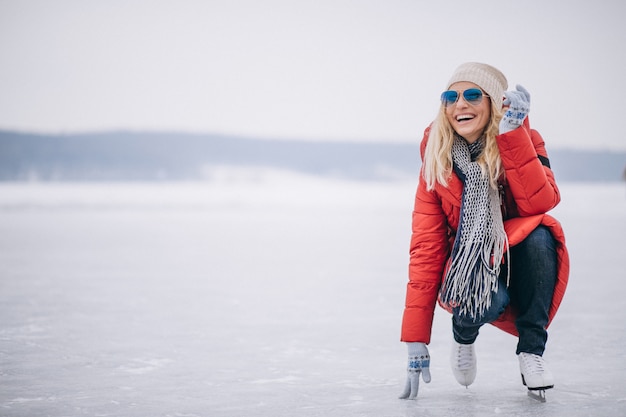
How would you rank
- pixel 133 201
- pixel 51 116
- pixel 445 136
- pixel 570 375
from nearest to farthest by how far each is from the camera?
pixel 445 136, pixel 570 375, pixel 133 201, pixel 51 116

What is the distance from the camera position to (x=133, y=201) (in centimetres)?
1060

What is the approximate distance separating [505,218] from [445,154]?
207 millimetres

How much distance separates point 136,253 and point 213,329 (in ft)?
7.97

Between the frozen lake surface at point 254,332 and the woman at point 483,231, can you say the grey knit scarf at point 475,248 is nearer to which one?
the woman at point 483,231

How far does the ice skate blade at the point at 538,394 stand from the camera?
1465mm

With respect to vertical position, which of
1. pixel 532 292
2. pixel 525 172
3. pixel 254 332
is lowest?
pixel 254 332

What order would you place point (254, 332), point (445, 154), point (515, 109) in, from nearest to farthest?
point (515, 109)
point (445, 154)
point (254, 332)

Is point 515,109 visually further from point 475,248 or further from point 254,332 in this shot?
point 254,332

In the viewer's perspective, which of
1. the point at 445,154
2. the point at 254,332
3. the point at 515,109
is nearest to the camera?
the point at 515,109

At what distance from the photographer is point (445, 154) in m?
1.53

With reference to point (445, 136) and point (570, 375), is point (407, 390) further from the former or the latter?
point (445, 136)

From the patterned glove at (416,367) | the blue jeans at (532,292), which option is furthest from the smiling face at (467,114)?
the patterned glove at (416,367)

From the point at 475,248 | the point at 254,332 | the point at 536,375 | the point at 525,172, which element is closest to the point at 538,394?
the point at 536,375

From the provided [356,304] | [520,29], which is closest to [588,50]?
[520,29]
